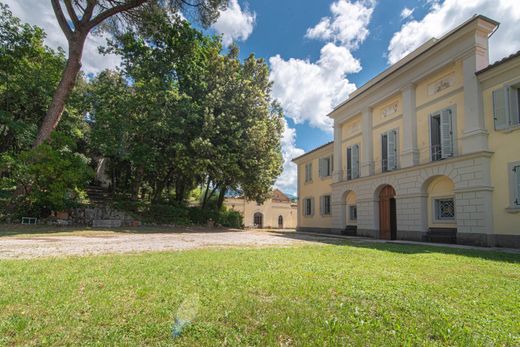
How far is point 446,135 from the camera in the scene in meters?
12.9

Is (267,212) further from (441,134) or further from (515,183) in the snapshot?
(515,183)

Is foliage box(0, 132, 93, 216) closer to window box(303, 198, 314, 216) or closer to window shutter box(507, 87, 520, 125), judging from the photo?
window box(303, 198, 314, 216)

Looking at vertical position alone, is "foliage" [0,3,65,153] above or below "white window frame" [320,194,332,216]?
above

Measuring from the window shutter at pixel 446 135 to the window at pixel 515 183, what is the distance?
241 cm

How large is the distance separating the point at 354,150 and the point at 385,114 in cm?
310

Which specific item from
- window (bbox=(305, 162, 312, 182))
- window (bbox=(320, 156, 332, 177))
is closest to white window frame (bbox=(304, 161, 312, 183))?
window (bbox=(305, 162, 312, 182))

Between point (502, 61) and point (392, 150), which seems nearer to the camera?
point (502, 61)

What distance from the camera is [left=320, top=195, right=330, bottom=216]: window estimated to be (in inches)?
881

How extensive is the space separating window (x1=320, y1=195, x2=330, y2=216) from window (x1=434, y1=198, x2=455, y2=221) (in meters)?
9.26

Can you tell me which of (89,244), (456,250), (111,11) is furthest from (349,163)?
(111,11)

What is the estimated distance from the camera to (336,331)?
2.67 metres

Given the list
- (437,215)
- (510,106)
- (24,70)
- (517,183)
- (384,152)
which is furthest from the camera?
(24,70)

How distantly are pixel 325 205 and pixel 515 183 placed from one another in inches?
510

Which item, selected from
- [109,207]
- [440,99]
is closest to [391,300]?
[440,99]
